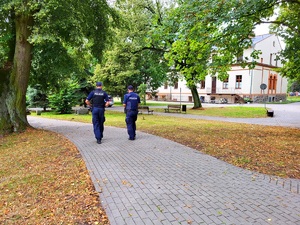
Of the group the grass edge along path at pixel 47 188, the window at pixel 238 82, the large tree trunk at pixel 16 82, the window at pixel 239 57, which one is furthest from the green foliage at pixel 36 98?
the window at pixel 238 82

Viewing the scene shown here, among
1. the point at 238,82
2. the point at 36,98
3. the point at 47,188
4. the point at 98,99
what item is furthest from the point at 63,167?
the point at 238,82

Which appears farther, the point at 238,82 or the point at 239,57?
the point at 238,82

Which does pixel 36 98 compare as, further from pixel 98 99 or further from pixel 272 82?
pixel 272 82

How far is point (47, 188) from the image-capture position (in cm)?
493

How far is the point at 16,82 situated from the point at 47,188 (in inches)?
315

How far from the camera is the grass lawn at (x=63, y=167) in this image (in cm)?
391

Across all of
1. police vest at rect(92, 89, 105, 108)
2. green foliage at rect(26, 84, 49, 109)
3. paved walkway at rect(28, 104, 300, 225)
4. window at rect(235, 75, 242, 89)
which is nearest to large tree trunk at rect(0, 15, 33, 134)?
police vest at rect(92, 89, 105, 108)

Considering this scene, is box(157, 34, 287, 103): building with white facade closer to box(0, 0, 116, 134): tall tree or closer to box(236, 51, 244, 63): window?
box(236, 51, 244, 63): window

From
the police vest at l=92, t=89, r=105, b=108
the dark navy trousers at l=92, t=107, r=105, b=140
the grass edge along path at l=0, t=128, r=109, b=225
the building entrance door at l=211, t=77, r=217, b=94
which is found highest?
the building entrance door at l=211, t=77, r=217, b=94

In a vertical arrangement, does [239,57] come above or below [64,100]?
above

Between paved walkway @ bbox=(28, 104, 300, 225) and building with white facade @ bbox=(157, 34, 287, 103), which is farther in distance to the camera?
building with white facade @ bbox=(157, 34, 287, 103)

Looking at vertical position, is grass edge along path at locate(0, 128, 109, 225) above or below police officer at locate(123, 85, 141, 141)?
below

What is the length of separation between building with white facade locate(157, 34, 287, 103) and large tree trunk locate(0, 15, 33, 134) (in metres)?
38.6

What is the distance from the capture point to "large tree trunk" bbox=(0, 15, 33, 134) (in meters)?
11.0
